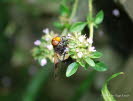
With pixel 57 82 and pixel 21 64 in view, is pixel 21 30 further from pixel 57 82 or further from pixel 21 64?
pixel 57 82

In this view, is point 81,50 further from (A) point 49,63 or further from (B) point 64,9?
(A) point 49,63

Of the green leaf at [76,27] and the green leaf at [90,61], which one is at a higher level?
the green leaf at [76,27]

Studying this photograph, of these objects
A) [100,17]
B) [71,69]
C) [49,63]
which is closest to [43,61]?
[71,69]

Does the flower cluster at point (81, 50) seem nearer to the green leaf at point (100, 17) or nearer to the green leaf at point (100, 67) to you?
the green leaf at point (100, 67)

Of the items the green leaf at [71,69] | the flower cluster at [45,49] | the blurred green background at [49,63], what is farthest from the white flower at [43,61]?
the blurred green background at [49,63]

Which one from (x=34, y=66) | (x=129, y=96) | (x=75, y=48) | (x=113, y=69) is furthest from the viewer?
(x=34, y=66)

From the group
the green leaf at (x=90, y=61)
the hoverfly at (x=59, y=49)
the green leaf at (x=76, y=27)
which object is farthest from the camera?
the green leaf at (x=76, y=27)

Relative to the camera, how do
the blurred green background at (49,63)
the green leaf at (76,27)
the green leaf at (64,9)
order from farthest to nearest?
the blurred green background at (49,63) → the green leaf at (64,9) → the green leaf at (76,27)

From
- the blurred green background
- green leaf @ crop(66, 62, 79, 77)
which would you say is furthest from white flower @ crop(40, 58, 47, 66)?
the blurred green background

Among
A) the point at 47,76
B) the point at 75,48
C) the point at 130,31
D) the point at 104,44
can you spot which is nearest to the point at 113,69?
the point at 104,44
